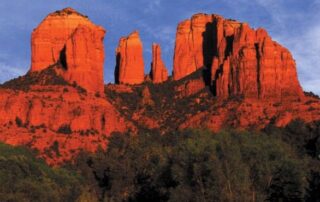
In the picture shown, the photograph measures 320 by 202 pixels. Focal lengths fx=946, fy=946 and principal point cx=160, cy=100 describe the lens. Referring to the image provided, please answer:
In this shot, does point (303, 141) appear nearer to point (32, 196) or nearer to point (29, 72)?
point (32, 196)

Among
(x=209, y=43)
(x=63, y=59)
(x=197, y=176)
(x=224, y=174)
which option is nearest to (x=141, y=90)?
(x=63, y=59)

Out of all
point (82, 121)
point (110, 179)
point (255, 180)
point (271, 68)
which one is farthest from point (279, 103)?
point (255, 180)

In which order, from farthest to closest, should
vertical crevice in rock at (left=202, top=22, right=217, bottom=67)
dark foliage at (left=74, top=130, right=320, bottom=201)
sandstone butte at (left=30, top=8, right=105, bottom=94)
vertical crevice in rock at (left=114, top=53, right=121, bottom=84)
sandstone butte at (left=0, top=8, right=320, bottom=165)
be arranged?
vertical crevice in rock at (left=114, top=53, right=121, bottom=84)
vertical crevice in rock at (left=202, top=22, right=217, bottom=67)
sandstone butte at (left=30, top=8, right=105, bottom=94)
sandstone butte at (left=0, top=8, right=320, bottom=165)
dark foliage at (left=74, top=130, right=320, bottom=201)

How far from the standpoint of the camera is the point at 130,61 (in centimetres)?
18800

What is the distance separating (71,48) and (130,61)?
23093 millimetres

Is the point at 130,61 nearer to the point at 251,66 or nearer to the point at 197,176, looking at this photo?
the point at 251,66

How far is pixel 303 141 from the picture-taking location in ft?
394

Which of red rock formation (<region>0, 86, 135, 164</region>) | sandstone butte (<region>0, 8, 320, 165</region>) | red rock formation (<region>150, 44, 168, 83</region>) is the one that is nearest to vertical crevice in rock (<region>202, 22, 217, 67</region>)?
sandstone butte (<region>0, 8, 320, 165</region>)

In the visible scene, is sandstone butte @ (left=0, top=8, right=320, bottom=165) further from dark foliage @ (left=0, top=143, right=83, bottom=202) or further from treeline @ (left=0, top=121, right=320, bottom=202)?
treeline @ (left=0, top=121, right=320, bottom=202)

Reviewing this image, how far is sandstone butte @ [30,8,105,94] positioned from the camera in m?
166

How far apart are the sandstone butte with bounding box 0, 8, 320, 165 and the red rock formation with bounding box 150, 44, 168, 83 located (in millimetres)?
235

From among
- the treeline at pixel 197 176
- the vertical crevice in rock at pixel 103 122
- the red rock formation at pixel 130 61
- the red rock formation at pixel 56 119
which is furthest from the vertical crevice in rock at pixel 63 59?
the treeline at pixel 197 176

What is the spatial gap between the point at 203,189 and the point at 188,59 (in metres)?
117

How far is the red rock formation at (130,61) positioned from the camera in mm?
187125
